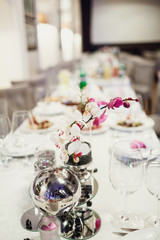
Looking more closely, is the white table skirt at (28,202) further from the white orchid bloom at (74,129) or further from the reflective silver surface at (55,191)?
the white orchid bloom at (74,129)

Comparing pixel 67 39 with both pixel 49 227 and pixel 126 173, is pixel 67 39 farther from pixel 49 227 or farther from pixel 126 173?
pixel 49 227

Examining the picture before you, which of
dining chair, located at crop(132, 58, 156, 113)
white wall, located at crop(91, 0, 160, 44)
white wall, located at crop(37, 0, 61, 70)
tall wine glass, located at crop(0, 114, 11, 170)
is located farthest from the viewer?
white wall, located at crop(91, 0, 160, 44)

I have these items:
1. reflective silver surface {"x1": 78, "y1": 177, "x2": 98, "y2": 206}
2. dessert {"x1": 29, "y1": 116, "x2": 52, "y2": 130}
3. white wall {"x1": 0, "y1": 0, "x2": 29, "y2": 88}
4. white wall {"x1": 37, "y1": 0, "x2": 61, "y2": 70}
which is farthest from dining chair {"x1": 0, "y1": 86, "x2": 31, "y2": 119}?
white wall {"x1": 37, "y1": 0, "x2": 61, "y2": 70}

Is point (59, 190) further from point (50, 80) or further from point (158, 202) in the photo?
point (50, 80)

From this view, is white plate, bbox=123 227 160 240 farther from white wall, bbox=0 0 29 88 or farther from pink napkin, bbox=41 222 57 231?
white wall, bbox=0 0 29 88

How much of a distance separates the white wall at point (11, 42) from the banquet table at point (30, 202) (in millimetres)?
2842

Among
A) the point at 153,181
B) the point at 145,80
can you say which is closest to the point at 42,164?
the point at 153,181

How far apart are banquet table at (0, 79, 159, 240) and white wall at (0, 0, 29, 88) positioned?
2842 mm

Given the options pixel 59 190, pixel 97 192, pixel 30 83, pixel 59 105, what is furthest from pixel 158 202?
pixel 30 83

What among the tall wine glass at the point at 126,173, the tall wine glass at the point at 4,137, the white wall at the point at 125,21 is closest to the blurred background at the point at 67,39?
the white wall at the point at 125,21

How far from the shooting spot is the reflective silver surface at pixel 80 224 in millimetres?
739

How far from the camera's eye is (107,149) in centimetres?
130

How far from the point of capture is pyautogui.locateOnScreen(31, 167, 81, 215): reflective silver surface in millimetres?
709

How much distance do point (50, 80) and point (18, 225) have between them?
159 inches
